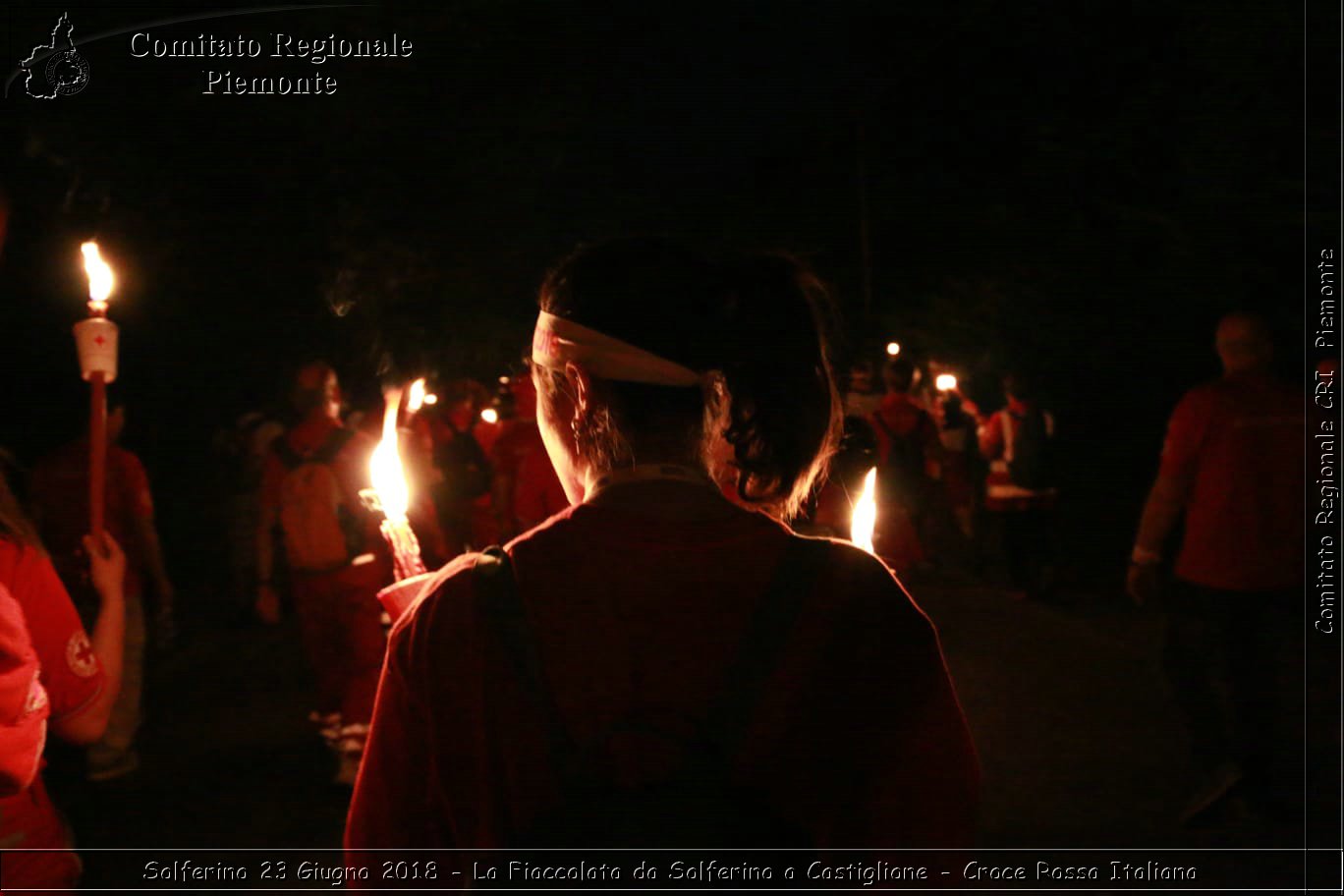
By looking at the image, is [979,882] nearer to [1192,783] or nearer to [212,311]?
[1192,783]

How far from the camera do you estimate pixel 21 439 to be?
7.75 m

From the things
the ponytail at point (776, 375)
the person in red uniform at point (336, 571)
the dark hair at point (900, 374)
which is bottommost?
the person in red uniform at point (336, 571)

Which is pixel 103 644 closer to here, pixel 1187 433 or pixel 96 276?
pixel 96 276

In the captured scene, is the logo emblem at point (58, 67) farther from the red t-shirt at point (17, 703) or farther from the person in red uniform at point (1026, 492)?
the person in red uniform at point (1026, 492)

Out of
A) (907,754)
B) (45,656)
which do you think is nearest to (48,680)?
(45,656)

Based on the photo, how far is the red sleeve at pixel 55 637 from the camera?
7.38ft

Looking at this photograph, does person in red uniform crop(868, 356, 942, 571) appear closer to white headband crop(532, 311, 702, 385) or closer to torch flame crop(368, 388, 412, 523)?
torch flame crop(368, 388, 412, 523)

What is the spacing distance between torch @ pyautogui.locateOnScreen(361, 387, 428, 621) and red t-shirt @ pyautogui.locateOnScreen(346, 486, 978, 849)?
0.62 ft

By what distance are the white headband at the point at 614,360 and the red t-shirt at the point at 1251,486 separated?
13.5 feet

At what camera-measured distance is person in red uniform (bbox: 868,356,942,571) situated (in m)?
7.57

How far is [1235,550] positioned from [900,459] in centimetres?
339

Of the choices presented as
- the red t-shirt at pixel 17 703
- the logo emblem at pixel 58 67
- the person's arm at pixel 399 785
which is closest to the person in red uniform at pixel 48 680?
the red t-shirt at pixel 17 703

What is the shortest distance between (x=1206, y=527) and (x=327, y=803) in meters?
4.38

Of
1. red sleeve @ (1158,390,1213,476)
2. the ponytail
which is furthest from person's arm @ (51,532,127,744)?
red sleeve @ (1158,390,1213,476)
